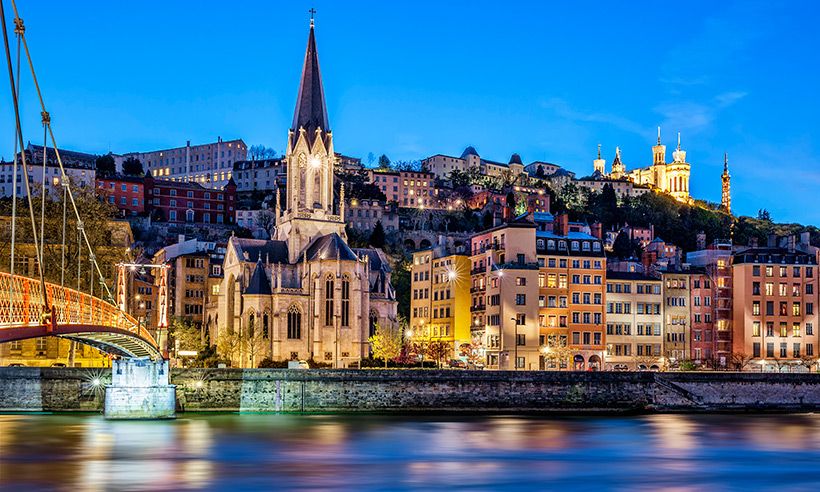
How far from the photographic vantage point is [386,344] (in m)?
88.4

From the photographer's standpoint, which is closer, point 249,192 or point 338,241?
point 338,241

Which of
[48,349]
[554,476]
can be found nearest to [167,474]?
[554,476]

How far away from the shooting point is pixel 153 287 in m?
114

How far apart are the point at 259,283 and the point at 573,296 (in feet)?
87.6

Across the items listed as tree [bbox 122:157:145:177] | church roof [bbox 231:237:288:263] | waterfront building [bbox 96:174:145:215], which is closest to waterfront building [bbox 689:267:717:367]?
church roof [bbox 231:237:288:263]

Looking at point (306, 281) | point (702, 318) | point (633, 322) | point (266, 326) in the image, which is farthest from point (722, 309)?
point (266, 326)

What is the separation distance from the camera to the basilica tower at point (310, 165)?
9975cm

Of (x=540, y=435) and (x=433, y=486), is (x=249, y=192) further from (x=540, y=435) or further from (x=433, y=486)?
(x=433, y=486)

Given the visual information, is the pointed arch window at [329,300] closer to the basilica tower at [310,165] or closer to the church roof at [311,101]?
the basilica tower at [310,165]

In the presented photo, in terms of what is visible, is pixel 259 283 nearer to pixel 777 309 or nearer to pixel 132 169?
pixel 777 309

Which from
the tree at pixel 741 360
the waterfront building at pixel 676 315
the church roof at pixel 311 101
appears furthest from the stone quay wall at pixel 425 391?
the church roof at pixel 311 101

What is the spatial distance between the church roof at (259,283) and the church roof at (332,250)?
431 cm

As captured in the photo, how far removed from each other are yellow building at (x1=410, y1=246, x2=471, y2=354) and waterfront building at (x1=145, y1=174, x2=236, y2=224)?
208 feet

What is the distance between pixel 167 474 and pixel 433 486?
1016 cm
